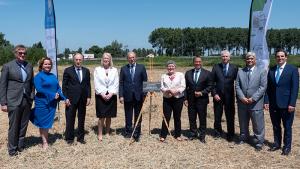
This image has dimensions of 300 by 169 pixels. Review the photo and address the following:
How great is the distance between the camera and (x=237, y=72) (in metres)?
7.77

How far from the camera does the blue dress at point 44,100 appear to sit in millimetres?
7195

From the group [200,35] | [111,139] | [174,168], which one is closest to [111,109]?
[111,139]

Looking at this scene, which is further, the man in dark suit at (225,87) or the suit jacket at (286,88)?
the man in dark suit at (225,87)

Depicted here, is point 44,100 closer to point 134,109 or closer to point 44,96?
point 44,96

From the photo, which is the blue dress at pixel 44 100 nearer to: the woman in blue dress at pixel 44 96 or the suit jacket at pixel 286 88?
the woman in blue dress at pixel 44 96

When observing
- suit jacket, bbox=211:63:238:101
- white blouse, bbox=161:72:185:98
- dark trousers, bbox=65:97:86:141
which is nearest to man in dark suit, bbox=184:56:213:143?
suit jacket, bbox=211:63:238:101

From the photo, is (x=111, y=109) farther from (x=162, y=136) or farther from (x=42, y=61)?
(x=42, y=61)

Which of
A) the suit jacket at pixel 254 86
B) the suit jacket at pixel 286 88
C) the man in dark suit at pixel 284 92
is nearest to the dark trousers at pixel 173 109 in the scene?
the suit jacket at pixel 254 86

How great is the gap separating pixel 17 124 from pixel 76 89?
126cm

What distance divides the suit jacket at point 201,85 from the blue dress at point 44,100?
8.42ft

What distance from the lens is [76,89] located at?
7.63 m

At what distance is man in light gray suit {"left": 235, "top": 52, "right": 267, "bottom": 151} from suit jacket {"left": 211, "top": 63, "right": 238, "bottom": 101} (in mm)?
247

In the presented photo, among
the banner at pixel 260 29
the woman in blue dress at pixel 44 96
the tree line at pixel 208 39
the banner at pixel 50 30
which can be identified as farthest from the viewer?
the tree line at pixel 208 39

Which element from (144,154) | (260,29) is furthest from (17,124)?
(260,29)
